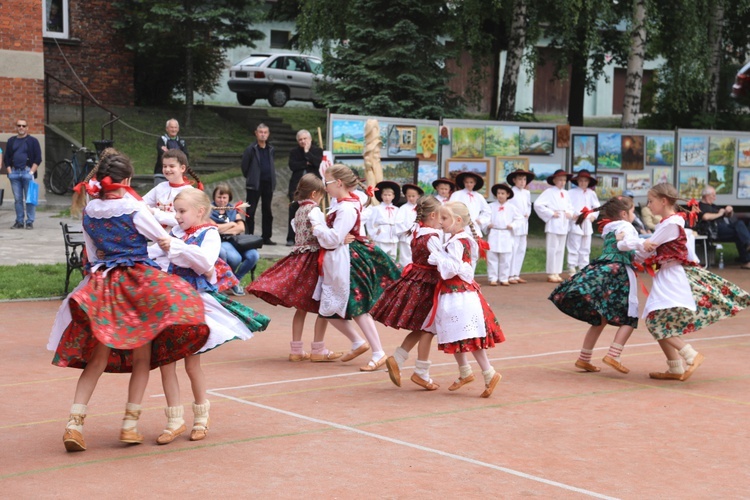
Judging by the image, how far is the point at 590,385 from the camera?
28.8 ft

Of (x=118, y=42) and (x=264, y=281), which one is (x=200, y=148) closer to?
(x=118, y=42)

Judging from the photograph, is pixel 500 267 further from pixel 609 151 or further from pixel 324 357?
pixel 324 357

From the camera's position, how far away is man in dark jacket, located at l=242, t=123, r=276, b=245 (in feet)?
58.0

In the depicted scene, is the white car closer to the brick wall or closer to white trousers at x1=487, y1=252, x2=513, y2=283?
the brick wall

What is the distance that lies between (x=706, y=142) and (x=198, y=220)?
1567cm

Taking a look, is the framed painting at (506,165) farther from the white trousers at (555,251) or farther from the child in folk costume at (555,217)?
the white trousers at (555,251)

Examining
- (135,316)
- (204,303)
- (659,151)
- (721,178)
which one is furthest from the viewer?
(721,178)

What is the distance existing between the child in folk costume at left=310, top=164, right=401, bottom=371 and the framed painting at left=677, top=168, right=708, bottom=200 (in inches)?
487

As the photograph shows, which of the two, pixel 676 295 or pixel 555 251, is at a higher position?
pixel 676 295

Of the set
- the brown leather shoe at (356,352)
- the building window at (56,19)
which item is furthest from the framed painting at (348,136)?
the building window at (56,19)

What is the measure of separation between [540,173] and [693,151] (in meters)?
3.47

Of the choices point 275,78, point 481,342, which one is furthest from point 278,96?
point 481,342

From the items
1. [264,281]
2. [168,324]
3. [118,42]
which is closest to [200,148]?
[118,42]

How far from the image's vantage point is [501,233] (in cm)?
1627
